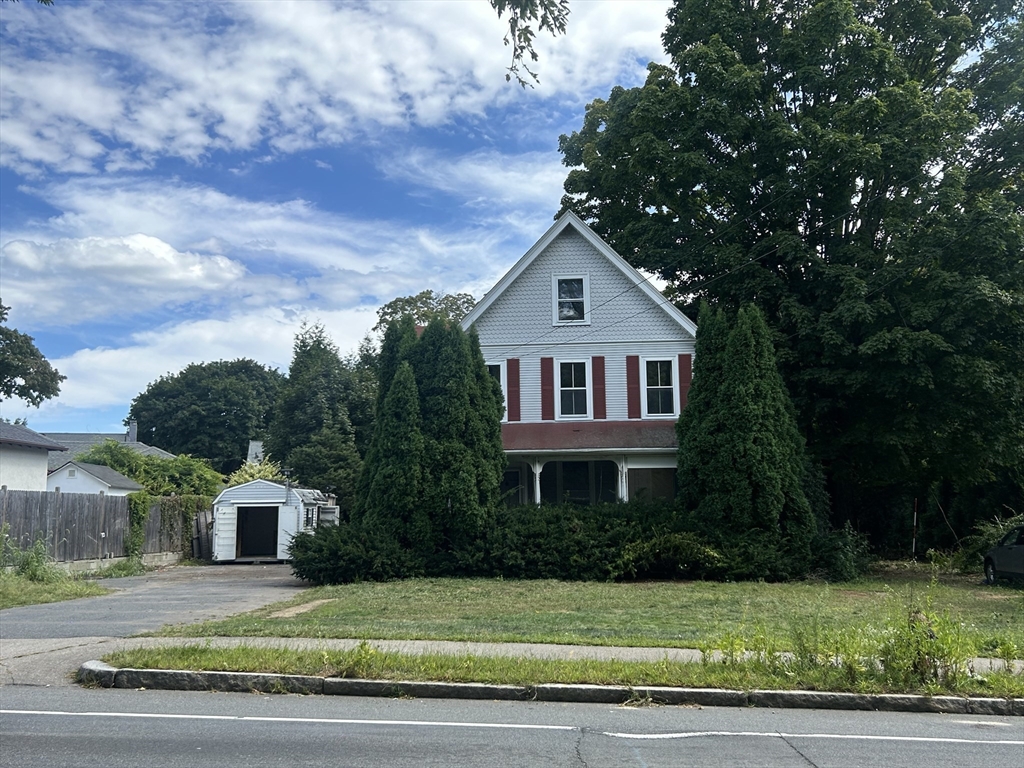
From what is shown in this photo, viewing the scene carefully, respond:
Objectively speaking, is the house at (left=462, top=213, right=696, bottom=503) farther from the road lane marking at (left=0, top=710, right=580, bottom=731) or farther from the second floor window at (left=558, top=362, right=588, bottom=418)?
the road lane marking at (left=0, top=710, right=580, bottom=731)

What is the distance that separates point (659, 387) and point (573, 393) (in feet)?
8.40

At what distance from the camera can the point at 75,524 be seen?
2416 cm

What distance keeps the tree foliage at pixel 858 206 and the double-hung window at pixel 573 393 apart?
179 inches

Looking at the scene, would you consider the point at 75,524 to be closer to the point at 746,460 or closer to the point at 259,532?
the point at 259,532

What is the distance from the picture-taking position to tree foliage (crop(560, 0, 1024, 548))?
22547mm

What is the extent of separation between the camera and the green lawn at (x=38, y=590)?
56.4 ft

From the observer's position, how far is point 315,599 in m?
17.2

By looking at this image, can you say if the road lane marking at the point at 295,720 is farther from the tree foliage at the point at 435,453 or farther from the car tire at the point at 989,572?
the car tire at the point at 989,572

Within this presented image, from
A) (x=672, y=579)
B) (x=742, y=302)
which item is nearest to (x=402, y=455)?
(x=672, y=579)

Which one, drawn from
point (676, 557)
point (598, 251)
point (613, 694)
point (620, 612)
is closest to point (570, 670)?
point (613, 694)

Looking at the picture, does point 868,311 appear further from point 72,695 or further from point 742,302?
point 72,695

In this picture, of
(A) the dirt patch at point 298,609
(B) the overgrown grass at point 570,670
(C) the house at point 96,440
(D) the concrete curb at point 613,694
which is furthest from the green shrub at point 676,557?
(C) the house at point 96,440

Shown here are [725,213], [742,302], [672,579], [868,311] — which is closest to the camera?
[672,579]

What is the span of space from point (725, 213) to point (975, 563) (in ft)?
40.5
